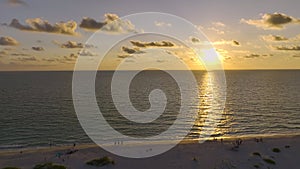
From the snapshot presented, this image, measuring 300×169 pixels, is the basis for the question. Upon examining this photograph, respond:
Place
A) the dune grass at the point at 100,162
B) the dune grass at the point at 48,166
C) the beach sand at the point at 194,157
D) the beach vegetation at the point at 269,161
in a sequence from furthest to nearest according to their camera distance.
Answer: the beach vegetation at the point at 269,161 < the beach sand at the point at 194,157 < the dune grass at the point at 100,162 < the dune grass at the point at 48,166

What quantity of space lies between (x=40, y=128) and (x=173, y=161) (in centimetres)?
3171

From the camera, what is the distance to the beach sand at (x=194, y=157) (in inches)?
1286

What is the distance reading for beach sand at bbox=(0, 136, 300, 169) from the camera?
32.7 meters

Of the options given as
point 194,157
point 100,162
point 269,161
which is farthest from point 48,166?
point 269,161

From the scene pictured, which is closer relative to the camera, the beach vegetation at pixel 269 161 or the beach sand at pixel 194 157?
the beach sand at pixel 194 157

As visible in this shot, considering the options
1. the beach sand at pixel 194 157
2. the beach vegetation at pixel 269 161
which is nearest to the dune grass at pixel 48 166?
the beach sand at pixel 194 157

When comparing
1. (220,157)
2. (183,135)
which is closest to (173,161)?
(220,157)

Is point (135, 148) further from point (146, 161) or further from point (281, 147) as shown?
point (281, 147)

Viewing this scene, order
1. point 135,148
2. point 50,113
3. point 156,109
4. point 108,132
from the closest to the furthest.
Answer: point 135,148
point 108,132
point 50,113
point 156,109

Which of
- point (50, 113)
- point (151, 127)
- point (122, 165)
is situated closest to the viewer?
point (122, 165)

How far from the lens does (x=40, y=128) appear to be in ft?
176

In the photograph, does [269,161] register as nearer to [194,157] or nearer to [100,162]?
[194,157]

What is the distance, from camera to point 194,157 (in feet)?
117

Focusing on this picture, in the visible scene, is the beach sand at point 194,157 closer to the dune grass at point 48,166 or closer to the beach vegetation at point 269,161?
the beach vegetation at point 269,161
